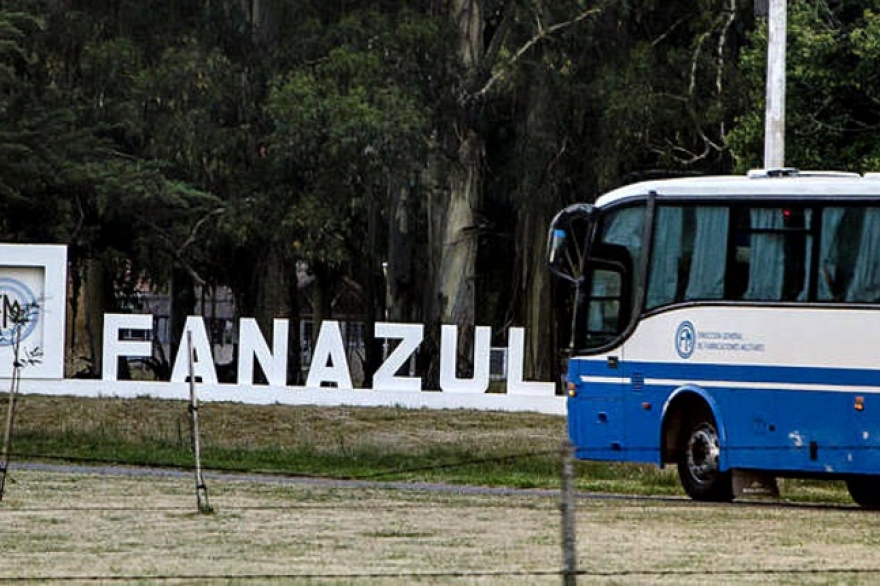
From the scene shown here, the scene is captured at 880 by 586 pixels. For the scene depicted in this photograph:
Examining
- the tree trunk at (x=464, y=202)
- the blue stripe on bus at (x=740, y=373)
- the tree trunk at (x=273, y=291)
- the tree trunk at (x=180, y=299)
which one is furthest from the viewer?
the tree trunk at (x=180, y=299)

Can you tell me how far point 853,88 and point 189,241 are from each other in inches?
727

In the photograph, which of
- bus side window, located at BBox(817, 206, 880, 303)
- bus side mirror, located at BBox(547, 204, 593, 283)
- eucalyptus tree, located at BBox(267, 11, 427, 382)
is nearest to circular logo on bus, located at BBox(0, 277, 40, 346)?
eucalyptus tree, located at BBox(267, 11, 427, 382)

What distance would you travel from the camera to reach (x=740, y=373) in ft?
82.4

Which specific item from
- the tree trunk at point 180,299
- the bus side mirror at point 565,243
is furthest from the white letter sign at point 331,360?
the tree trunk at point 180,299

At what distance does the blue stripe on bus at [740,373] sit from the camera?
24.1m

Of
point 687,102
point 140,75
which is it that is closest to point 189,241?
point 140,75

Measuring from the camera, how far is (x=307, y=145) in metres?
48.2

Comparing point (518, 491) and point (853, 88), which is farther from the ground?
point (853, 88)

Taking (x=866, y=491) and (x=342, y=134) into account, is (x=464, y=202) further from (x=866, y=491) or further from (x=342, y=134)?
(x=866, y=491)

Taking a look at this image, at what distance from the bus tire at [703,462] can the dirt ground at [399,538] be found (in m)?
0.30

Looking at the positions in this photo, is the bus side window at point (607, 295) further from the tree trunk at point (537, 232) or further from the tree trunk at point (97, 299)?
the tree trunk at point (97, 299)

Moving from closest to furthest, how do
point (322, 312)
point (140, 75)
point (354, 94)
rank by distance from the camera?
point (354, 94) < point (140, 75) < point (322, 312)

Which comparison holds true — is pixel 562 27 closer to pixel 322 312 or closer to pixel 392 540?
pixel 322 312

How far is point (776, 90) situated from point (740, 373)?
31.2ft
